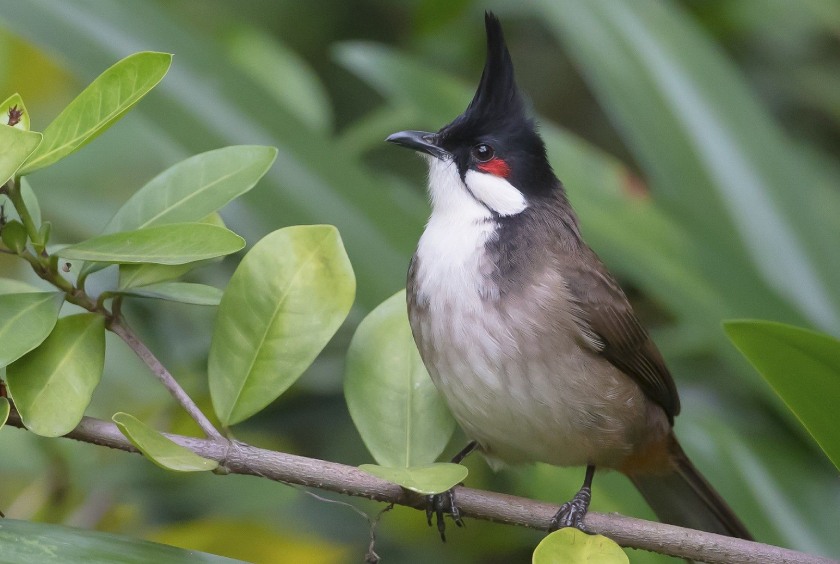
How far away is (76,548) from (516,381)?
708mm

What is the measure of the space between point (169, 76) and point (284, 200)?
0.34 metres

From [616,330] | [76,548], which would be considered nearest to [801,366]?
[616,330]

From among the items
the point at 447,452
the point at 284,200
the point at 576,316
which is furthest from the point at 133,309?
the point at 576,316

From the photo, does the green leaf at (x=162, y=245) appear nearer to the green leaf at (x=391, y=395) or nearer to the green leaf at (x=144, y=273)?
the green leaf at (x=144, y=273)

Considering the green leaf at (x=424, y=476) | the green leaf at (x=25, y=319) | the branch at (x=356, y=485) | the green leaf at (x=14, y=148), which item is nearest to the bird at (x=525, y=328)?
the branch at (x=356, y=485)

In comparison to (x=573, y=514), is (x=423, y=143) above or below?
above

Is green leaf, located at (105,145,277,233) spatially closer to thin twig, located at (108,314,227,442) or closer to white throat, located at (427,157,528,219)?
thin twig, located at (108,314,227,442)

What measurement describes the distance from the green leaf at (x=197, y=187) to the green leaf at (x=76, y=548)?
0.37 metres

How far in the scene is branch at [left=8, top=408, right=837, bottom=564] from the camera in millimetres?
1241

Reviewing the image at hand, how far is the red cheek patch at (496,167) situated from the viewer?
1862 millimetres

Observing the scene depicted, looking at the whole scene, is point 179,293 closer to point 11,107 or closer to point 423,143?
point 11,107

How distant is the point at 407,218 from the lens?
2.17 metres

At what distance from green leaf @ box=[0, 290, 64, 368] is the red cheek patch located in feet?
2.83

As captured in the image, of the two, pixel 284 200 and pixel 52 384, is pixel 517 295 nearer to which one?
pixel 284 200
